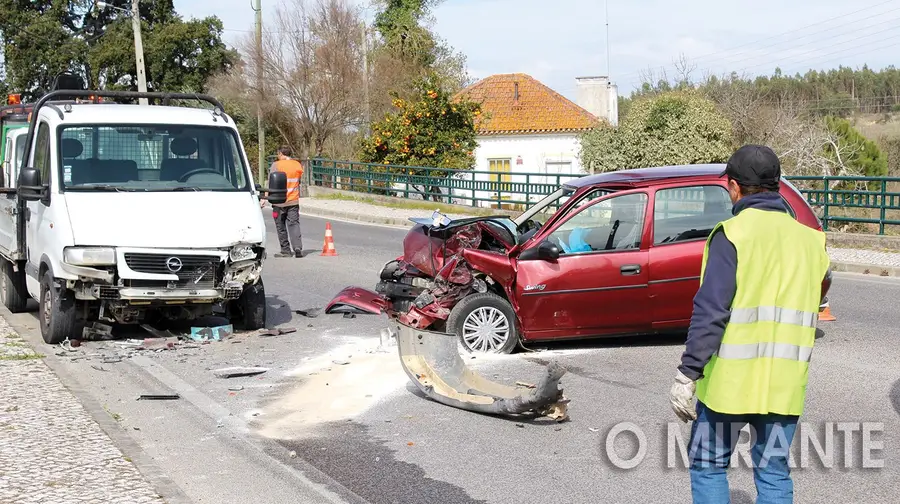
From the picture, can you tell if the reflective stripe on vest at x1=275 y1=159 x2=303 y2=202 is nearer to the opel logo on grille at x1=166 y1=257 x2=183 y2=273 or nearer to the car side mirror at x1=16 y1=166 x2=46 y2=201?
the car side mirror at x1=16 y1=166 x2=46 y2=201

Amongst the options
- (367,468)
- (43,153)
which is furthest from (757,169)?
(43,153)

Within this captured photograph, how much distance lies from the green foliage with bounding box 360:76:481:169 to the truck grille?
2440 centimetres

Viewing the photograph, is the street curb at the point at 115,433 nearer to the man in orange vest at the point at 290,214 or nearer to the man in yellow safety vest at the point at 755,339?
the man in yellow safety vest at the point at 755,339

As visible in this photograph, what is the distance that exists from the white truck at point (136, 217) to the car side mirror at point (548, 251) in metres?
2.96

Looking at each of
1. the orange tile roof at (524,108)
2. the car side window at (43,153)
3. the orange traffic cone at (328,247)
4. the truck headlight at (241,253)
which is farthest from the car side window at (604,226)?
the orange tile roof at (524,108)

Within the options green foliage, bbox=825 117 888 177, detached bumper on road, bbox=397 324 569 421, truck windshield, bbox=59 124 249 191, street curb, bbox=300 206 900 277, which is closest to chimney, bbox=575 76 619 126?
green foliage, bbox=825 117 888 177

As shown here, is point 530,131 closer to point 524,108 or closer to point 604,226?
point 524,108

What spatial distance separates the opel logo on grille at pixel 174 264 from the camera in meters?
9.84

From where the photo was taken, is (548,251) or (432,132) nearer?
(548,251)

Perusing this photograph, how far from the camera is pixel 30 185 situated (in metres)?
10.0

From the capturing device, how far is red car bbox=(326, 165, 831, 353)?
9.11 metres

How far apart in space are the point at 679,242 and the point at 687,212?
0.31m

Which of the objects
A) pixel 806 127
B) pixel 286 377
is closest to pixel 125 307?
pixel 286 377

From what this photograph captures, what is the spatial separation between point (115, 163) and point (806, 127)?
25841 millimetres
